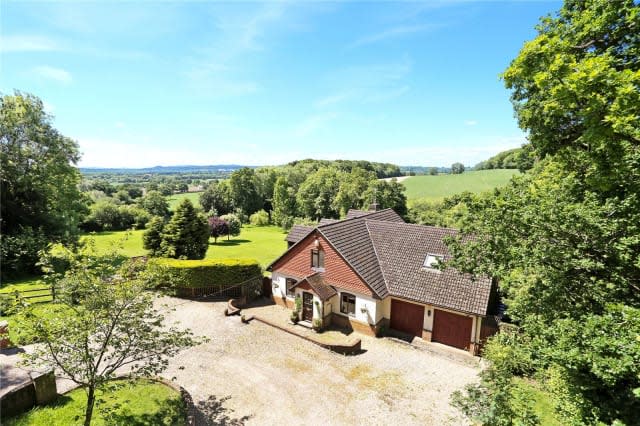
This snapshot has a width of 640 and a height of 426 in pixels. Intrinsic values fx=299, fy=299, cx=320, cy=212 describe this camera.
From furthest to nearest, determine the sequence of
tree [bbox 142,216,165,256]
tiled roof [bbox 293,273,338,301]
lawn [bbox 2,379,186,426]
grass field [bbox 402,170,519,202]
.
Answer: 1. grass field [bbox 402,170,519,202]
2. tree [bbox 142,216,165,256]
3. tiled roof [bbox 293,273,338,301]
4. lawn [bbox 2,379,186,426]

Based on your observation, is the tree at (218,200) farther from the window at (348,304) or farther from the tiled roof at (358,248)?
the window at (348,304)

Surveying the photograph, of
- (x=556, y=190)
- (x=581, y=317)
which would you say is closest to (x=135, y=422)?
(x=581, y=317)

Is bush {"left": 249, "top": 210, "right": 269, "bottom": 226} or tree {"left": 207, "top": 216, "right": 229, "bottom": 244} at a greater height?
tree {"left": 207, "top": 216, "right": 229, "bottom": 244}

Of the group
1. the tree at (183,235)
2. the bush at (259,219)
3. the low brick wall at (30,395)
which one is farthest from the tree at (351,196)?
the low brick wall at (30,395)

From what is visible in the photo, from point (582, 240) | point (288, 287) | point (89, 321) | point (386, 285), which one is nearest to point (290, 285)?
point (288, 287)

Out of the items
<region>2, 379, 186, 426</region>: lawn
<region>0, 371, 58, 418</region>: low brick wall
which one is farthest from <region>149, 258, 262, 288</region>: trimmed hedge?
<region>0, 371, 58, 418</region>: low brick wall

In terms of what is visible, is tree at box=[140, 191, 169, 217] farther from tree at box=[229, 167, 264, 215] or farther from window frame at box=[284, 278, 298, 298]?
window frame at box=[284, 278, 298, 298]

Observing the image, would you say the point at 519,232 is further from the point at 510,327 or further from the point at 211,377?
the point at 211,377

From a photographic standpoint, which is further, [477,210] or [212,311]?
[212,311]
